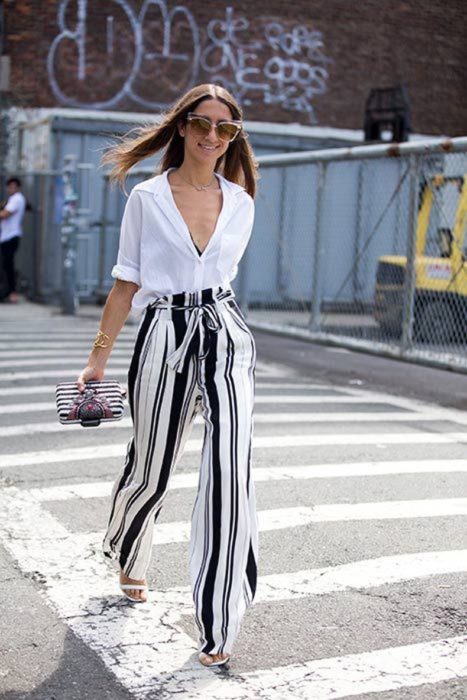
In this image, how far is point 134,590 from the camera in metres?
4.73

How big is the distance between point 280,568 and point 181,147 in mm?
1924

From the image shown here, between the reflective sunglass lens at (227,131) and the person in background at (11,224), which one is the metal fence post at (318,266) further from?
the reflective sunglass lens at (227,131)

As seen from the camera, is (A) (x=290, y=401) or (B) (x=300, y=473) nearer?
(B) (x=300, y=473)

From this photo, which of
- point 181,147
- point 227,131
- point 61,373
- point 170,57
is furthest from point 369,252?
point 227,131

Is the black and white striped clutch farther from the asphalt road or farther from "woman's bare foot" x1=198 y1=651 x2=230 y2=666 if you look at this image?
"woman's bare foot" x1=198 y1=651 x2=230 y2=666

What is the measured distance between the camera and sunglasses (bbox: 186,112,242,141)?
170 inches

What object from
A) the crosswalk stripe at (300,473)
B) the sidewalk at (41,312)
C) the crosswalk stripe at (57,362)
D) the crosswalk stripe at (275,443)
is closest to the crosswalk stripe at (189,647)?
the crosswalk stripe at (300,473)

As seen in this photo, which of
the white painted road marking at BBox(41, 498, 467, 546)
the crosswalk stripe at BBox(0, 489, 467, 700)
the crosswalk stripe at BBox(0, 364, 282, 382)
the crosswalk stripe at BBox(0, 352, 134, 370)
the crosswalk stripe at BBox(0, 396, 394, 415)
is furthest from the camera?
the crosswalk stripe at BBox(0, 352, 134, 370)

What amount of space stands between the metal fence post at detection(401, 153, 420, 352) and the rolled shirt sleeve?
708 centimetres

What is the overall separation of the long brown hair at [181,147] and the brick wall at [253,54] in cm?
1609

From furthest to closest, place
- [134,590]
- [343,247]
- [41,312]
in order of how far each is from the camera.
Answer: [41,312], [343,247], [134,590]

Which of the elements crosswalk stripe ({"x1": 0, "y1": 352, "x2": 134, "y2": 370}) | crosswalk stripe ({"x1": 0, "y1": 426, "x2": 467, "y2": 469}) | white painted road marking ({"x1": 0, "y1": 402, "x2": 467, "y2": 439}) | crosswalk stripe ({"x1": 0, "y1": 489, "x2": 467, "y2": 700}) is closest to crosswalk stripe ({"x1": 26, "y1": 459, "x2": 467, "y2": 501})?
crosswalk stripe ({"x1": 0, "y1": 426, "x2": 467, "y2": 469})

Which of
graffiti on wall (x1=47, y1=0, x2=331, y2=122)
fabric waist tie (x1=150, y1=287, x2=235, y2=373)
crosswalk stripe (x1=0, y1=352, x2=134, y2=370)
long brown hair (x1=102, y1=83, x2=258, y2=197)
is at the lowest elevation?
crosswalk stripe (x1=0, y1=352, x2=134, y2=370)

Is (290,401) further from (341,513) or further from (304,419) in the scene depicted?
(341,513)
